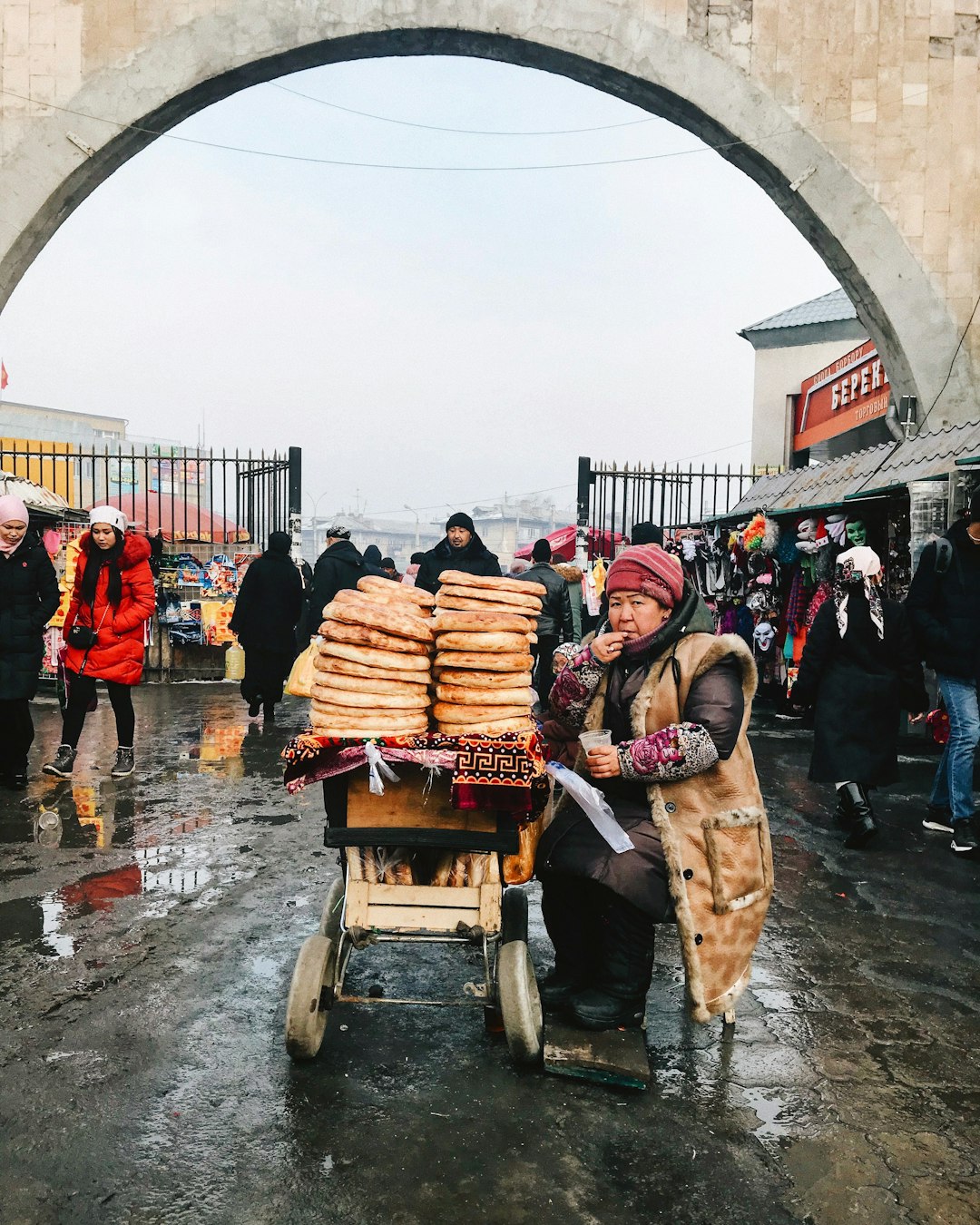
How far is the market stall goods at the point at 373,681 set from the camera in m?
3.45

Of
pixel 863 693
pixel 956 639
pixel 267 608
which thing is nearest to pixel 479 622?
pixel 863 693

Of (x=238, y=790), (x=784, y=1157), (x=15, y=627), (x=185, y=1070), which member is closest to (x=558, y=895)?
(x=784, y=1157)

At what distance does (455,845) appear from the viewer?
3.35 metres

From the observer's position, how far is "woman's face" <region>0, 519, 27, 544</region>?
7309mm

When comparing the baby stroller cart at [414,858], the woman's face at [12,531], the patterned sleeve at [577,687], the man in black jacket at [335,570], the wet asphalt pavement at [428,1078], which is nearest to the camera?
the wet asphalt pavement at [428,1078]

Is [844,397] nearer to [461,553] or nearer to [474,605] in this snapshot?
[461,553]

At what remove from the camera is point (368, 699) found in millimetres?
3418

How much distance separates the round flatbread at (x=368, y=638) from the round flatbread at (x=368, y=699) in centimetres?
14

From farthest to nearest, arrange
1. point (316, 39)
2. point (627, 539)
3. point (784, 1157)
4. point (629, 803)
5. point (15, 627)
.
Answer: point (627, 539)
point (316, 39)
point (15, 627)
point (629, 803)
point (784, 1157)

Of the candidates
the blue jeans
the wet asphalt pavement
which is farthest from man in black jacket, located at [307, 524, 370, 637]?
the blue jeans

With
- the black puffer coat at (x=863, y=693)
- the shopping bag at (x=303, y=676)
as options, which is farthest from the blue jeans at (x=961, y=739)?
the shopping bag at (x=303, y=676)

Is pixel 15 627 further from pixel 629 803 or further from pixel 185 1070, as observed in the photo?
pixel 629 803

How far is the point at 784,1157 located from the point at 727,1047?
0.75 m

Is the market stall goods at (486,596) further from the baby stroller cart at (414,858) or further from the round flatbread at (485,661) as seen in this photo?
the baby stroller cart at (414,858)
